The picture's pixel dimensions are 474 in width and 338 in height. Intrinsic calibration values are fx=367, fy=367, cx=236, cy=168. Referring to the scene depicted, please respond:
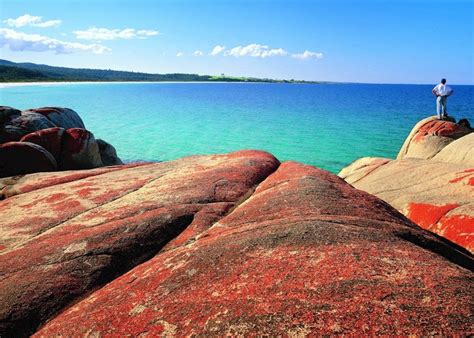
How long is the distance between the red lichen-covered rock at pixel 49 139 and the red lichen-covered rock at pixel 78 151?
198 mm

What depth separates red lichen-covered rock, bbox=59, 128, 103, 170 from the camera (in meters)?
14.9

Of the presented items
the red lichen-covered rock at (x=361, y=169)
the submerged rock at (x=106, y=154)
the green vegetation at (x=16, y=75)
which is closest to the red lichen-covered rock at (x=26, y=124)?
the submerged rock at (x=106, y=154)

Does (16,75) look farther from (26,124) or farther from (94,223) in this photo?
(94,223)

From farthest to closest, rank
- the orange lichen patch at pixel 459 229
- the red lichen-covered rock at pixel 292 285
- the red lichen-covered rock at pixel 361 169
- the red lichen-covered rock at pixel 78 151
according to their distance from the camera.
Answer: the red lichen-covered rock at pixel 78 151 < the red lichen-covered rock at pixel 361 169 < the orange lichen patch at pixel 459 229 < the red lichen-covered rock at pixel 292 285

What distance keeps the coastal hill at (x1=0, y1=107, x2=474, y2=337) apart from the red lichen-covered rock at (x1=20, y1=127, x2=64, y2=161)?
7.86 m

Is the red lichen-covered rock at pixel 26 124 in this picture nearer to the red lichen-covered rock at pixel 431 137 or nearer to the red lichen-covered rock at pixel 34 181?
the red lichen-covered rock at pixel 34 181

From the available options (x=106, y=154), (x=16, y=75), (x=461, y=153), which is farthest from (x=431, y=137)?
(x=16, y=75)

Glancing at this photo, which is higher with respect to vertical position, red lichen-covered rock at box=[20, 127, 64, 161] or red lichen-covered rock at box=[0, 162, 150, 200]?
red lichen-covered rock at box=[20, 127, 64, 161]

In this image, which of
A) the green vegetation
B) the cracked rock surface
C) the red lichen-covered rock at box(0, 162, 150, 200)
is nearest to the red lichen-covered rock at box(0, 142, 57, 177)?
the red lichen-covered rock at box(0, 162, 150, 200)

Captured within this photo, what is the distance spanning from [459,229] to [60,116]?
19.9 m

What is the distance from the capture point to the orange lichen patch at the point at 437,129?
Result: 60.7 ft

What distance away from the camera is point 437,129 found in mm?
18844

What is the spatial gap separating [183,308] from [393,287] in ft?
6.02

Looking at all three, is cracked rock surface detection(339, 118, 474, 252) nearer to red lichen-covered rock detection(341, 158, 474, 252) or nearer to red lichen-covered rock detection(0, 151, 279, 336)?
red lichen-covered rock detection(341, 158, 474, 252)
